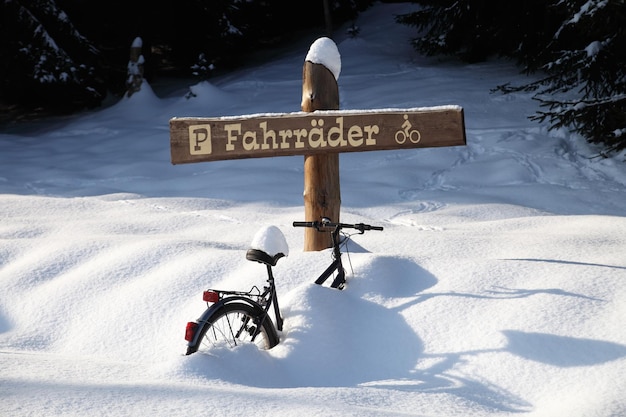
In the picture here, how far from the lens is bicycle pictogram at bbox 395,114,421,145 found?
4.82m

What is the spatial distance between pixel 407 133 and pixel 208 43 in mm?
10146

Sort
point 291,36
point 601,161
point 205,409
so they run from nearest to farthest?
point 205,409 → point 601,161 → point 291,36

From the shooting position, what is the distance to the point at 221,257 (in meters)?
5.30

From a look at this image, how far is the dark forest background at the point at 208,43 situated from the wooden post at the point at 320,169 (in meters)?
4.60

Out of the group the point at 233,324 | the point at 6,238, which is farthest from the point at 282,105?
the point at 233,324

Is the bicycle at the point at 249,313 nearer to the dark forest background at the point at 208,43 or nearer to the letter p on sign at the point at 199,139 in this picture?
the letter p on sign at the point at 199,139

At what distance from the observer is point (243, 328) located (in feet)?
12.9

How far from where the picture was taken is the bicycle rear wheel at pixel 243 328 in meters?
3.76

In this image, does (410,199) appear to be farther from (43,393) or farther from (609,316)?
(43,393)

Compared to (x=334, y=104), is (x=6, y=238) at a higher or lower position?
lower

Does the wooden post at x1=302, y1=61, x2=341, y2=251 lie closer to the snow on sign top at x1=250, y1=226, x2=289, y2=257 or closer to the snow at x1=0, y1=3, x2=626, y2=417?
the snow at x1=0, y1=3, x2=626, y2=417

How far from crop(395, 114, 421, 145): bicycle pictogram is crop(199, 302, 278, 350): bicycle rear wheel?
4.93 ft

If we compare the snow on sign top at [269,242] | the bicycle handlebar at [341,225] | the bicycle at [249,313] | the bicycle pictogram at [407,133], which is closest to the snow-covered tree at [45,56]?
the bicycle pictogram at [407,133]

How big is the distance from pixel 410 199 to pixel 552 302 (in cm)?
360
